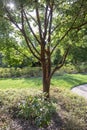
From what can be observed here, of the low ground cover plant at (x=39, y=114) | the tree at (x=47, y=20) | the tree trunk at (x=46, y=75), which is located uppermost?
the tree at (x=47, y=20)

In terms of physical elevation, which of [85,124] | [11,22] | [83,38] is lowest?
[85,124]

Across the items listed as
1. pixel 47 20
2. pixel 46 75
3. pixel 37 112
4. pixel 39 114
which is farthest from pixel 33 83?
pixel 39 114

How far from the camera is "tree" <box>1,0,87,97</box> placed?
19.6 ft

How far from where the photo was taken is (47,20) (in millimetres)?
7223

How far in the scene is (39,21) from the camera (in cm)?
714

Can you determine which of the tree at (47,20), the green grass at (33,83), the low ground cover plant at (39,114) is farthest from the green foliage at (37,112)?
the green grass at (33,83)

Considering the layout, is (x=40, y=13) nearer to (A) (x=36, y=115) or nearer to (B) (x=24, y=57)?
(B) (x=24, y=57)

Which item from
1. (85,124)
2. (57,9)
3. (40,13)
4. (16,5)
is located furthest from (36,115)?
(40,13)

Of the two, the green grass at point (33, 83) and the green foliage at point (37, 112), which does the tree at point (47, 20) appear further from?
the green grass at point (33, 83)

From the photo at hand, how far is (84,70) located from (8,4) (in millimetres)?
16705

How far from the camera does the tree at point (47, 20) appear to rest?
236 inches

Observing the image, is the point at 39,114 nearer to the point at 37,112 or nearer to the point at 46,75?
the point at 37,112

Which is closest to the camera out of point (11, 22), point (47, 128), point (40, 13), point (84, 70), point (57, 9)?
point (47, 128)

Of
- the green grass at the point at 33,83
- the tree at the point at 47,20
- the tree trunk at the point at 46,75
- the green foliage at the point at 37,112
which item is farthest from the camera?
the green grass at the point at 33,83
